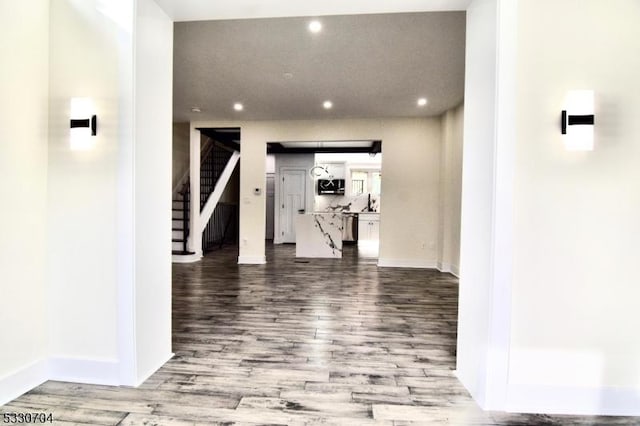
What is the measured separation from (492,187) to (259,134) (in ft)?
17.0

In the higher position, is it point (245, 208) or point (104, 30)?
point (104, 30)

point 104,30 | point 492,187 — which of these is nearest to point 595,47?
point 492,187

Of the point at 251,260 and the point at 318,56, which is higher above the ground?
the point at 318,56

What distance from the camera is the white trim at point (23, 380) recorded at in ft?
5.76

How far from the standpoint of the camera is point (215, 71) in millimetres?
3775

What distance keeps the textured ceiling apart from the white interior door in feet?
13.5


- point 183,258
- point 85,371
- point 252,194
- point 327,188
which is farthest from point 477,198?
point 327,188

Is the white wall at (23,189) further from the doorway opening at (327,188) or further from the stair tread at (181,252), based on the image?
the doorway opening at (327,188)

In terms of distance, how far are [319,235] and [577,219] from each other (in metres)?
5.56

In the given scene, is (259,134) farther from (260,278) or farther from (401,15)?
(401,15)

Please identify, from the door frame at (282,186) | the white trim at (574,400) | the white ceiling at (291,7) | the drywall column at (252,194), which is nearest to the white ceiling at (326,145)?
the door frame at (282,186)

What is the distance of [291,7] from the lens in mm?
2139

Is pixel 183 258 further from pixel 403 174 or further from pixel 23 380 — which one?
pixel 403 174

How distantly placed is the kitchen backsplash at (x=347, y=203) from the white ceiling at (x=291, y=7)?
8.11 meters
